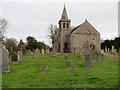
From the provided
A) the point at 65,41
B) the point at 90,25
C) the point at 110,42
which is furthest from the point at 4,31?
the point at 110,42

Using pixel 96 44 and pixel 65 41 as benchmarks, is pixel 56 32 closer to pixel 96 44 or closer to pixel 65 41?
pixel 65 41

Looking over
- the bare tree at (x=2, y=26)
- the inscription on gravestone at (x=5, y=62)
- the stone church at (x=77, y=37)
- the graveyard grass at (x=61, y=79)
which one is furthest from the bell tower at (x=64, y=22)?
the graveyard grass at (x=61, y=79)

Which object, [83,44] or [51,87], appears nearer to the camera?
[51,87]

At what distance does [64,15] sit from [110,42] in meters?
19.3

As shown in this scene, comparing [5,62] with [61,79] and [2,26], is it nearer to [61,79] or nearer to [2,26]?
[61,79]

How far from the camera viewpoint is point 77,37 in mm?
47156

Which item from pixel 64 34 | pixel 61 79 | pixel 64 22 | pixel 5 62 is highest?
pixel 64 22

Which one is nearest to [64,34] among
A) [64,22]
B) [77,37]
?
[64,22]

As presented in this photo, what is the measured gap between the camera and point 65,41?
50094 mm

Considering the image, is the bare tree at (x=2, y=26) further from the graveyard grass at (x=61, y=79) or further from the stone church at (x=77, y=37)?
the graveyard grass at (x=61, y=79)

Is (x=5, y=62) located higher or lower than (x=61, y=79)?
higher

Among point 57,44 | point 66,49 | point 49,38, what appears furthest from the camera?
point 49,38

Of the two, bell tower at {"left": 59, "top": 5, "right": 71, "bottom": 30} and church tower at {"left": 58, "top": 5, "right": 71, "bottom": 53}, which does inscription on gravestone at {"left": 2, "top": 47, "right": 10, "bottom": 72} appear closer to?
church tower at {"left": 58, "top": 5, "right": 71, "bottom": 53}

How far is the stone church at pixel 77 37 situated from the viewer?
4675cm
